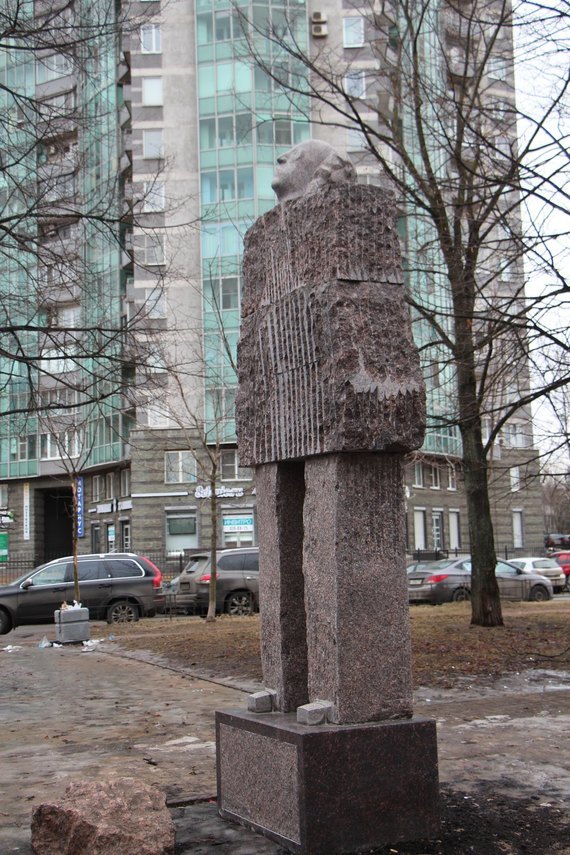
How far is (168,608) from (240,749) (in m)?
19.3

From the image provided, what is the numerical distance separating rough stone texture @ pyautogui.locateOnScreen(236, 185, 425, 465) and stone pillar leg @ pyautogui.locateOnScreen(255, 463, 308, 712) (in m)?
0.21

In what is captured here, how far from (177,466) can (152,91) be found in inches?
712

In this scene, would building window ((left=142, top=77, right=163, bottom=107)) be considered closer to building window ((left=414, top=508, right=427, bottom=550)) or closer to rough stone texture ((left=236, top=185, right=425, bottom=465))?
building window ((left=414, top=508, right=427, bottom=550))

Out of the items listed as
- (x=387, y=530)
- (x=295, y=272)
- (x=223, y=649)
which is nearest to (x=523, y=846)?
(x=387, y=530)

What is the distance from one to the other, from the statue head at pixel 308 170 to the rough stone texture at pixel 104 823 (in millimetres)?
3345

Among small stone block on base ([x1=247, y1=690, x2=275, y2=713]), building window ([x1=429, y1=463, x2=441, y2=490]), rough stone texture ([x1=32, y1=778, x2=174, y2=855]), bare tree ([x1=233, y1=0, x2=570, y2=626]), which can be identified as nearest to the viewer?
rough stone texture ([x1=32, y1=778, x2=174, y2=855])

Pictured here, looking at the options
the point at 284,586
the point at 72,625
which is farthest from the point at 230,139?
the point at 284,586

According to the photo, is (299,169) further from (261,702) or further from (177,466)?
(177,466)

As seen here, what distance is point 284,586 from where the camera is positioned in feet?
17.9

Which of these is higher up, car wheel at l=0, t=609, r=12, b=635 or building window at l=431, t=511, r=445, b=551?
building window at l=431, t=511, r=445, b=551

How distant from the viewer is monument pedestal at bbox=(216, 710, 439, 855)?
4.51 m

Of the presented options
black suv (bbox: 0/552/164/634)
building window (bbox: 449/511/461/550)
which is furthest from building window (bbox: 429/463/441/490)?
black suv (bbox: 0/552/164/634)

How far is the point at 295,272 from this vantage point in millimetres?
5406

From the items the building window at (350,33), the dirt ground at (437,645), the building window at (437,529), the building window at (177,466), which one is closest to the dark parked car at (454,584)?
the dirt ground at (437,645)
